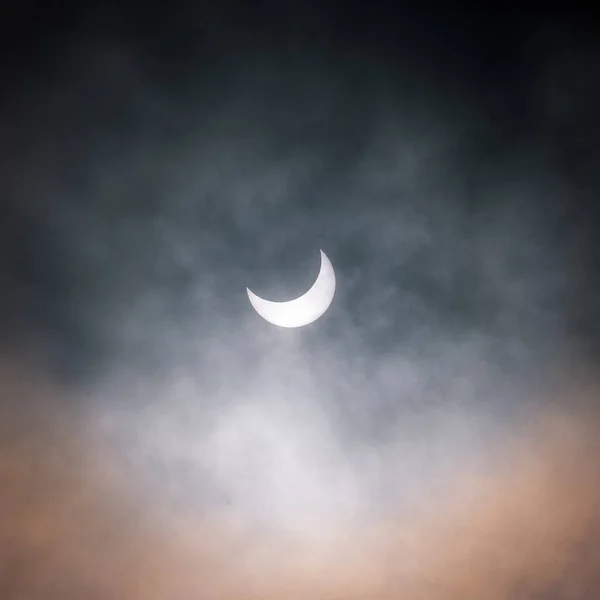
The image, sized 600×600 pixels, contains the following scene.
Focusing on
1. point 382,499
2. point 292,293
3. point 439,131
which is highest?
point 439,131

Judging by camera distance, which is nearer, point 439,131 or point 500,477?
point 439,131

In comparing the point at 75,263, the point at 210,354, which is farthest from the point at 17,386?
the point at 210,354

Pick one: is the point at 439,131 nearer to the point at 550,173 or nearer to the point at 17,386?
the point at 550,173

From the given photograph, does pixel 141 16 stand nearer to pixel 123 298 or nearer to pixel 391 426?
pixel 123 298

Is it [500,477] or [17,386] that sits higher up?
[17,386]

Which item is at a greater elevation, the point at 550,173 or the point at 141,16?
the point at 141,16

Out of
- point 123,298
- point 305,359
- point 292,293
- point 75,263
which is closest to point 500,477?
point 305,359
